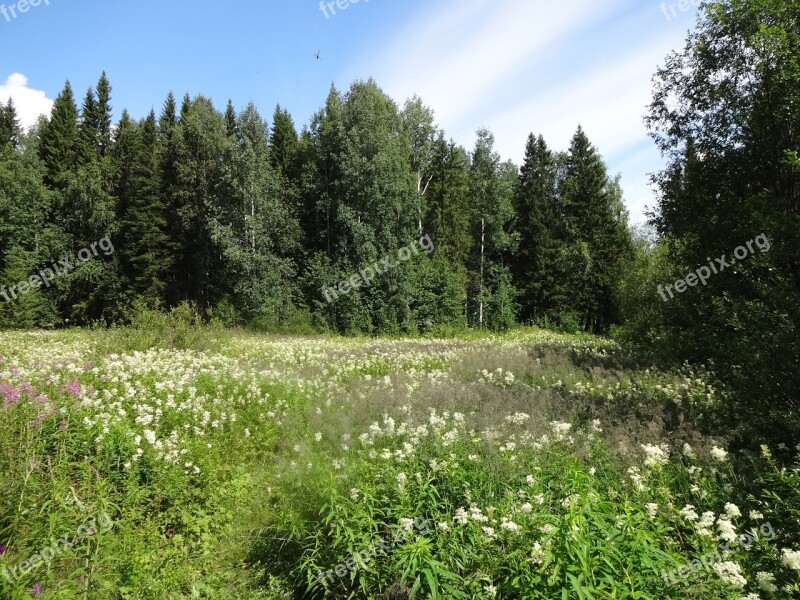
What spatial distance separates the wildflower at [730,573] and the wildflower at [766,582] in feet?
0.44

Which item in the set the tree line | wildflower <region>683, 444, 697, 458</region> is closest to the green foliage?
wildflower <region>683, 444, 697, 458</region>

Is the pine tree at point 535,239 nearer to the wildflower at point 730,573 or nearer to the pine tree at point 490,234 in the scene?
the pine tree at point 490,234

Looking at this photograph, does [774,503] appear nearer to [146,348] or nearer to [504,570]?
[504,570]

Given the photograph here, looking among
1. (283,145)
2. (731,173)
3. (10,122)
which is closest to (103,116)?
(10,122)

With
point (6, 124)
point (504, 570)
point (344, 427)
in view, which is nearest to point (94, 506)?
point (344, 427)

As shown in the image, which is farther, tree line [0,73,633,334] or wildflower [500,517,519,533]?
tree line [0,73,633,334]

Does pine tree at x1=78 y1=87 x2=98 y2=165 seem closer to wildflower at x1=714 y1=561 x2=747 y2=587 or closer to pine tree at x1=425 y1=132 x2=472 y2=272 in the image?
pine tree at x1=425 y1=132 x2=472 y2=272

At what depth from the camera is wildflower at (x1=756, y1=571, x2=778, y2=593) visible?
10.1 ft

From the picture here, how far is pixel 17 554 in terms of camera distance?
3.80 metres

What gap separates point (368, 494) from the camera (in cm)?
451

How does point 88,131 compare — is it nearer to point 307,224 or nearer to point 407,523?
point 307,224

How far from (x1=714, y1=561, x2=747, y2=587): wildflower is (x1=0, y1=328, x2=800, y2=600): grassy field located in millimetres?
19

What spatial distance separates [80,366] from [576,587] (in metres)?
8.89

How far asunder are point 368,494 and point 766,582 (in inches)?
128
